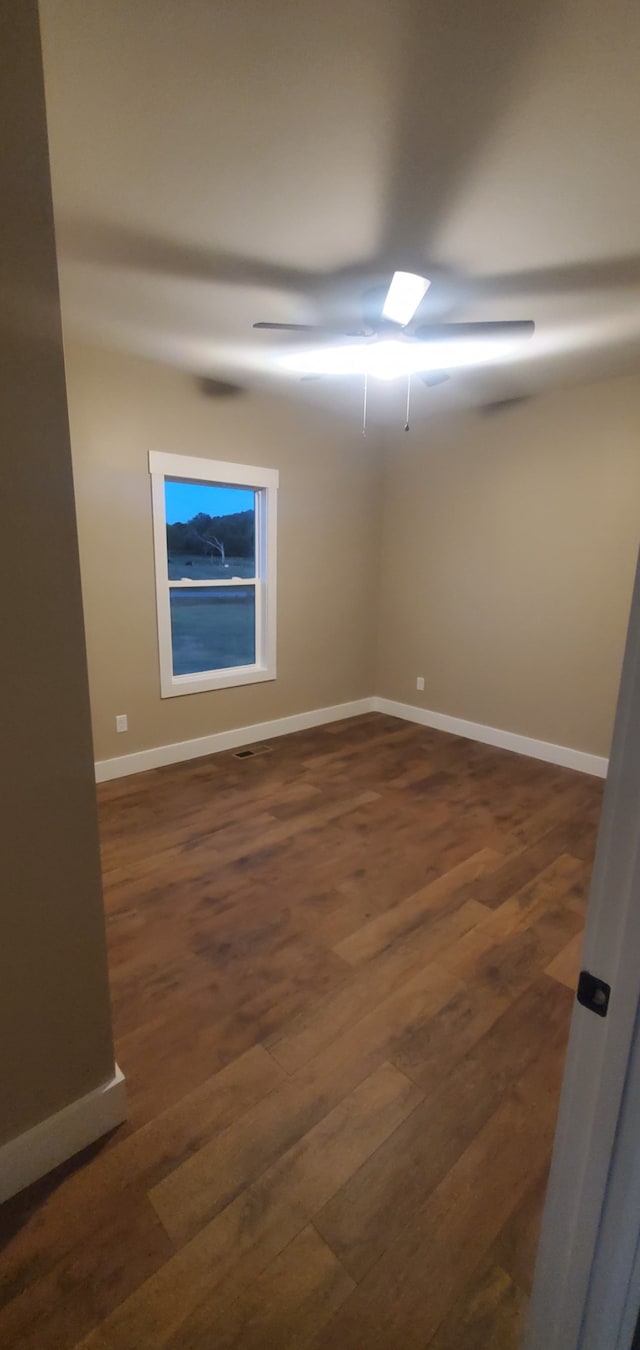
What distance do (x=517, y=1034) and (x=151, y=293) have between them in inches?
121

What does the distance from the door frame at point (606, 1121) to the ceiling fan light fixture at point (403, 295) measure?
1788 millimetres

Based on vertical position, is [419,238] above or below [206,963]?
above

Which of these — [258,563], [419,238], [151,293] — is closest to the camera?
[419,238]

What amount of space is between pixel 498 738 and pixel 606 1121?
3.66 m

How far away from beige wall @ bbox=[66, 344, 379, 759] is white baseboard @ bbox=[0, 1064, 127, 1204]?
7.39ft

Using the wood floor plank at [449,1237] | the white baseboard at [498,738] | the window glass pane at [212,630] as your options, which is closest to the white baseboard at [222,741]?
the white baseboard at [498,738]

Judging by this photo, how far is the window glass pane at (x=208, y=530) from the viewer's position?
3539mm

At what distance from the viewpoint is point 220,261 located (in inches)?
76.6

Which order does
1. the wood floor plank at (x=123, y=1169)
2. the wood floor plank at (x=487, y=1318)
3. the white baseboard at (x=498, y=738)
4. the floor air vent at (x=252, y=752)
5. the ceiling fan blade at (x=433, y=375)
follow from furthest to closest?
the floor air vent at (x=252, y=752) → the white baseboard at (x=498, y=738) → the ceiling fan blade at (x=433, y=375) → the wood floor plank at (x=123, y=1169) → the wood floor plank at (x=487, y=1318)

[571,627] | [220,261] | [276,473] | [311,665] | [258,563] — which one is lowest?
[311,665]

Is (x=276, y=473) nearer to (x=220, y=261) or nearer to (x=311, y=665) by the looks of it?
(x=311, y=665)

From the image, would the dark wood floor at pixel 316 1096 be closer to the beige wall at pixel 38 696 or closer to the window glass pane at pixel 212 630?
the beige wall at pixel 38 696

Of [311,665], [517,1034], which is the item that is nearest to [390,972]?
[517,1034]

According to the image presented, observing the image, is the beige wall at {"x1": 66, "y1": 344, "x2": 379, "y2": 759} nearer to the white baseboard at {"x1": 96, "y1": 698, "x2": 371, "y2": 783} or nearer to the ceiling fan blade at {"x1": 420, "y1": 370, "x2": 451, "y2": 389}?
the white baseboard at {"x1": 96, "y1": 698, "x2": 371, "y2": 783}
